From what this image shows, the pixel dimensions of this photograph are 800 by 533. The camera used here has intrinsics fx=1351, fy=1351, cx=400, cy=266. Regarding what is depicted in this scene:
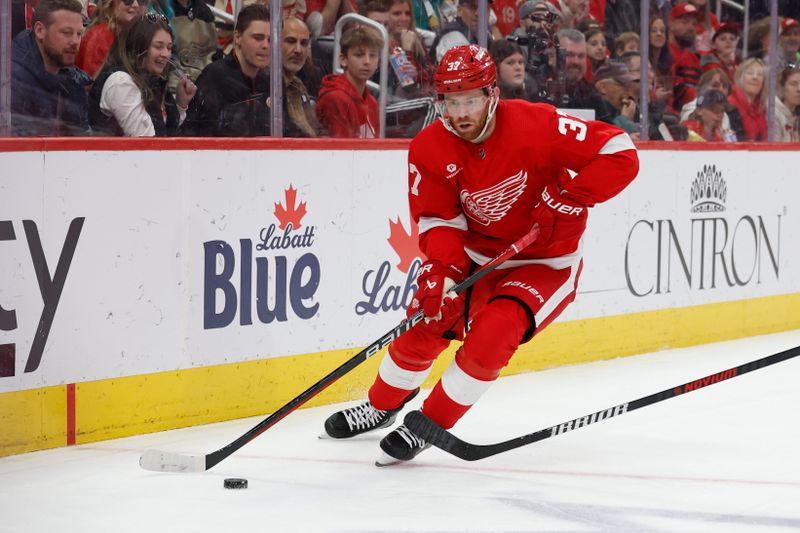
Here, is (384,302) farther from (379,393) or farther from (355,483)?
(355,483)

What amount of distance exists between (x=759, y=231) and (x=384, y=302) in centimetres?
256

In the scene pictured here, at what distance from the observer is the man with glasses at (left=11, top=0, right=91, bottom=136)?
12.7ft

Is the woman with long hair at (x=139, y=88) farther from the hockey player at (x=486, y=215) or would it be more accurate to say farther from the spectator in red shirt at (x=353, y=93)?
the hockey player at (x=486, y=215)

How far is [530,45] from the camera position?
5.77m

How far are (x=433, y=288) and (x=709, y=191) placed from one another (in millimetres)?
3082

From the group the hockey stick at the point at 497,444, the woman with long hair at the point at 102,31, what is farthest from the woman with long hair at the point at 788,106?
the woman with long hair at the point at 102,31

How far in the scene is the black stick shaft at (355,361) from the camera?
11.5ft

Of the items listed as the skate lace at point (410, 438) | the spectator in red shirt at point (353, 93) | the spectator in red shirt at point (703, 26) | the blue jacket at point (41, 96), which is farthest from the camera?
the spectator in red shirt at point (703, 26)

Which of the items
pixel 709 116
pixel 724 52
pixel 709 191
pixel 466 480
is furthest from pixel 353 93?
pixel 724 52

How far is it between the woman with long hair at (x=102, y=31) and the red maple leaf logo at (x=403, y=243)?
1272 mm

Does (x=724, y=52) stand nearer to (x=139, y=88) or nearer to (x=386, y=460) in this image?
(x=139, y=88)

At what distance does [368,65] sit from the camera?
5.07 metres

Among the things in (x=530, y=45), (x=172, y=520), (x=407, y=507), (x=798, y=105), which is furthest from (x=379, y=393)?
(x=798, y=105)

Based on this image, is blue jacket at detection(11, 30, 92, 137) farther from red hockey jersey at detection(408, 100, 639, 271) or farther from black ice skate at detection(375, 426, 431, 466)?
black ice skate at detection(375, 426, 431, 466)
